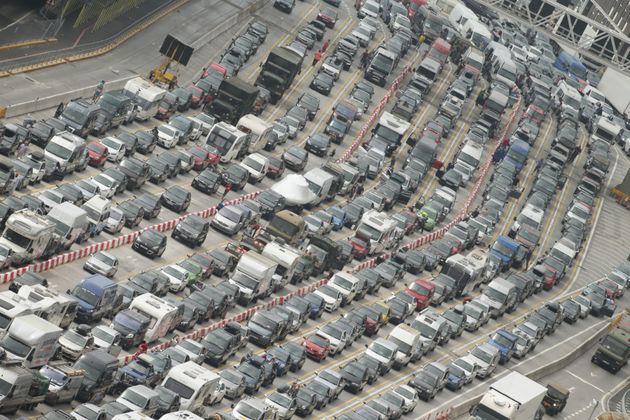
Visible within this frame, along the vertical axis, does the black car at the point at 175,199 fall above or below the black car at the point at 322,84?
above

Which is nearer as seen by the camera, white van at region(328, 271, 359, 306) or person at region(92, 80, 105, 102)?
white van at region(328, 271, 359, 306)

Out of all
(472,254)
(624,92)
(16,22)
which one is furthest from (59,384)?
(624,92)

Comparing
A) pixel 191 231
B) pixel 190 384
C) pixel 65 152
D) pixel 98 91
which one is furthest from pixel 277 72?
pixel 190 384

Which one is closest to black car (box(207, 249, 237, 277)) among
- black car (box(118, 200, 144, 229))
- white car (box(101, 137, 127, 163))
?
black car (box(118, 200, 144, 229))

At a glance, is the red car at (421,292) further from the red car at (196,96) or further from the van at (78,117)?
the red car at (196,96)

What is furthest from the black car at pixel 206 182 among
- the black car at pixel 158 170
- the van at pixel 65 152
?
the van at pixel 65 152

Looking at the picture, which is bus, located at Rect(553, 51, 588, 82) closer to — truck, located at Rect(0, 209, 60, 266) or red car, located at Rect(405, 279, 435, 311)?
red car, located at Rect(405, 279, 435, 311)
